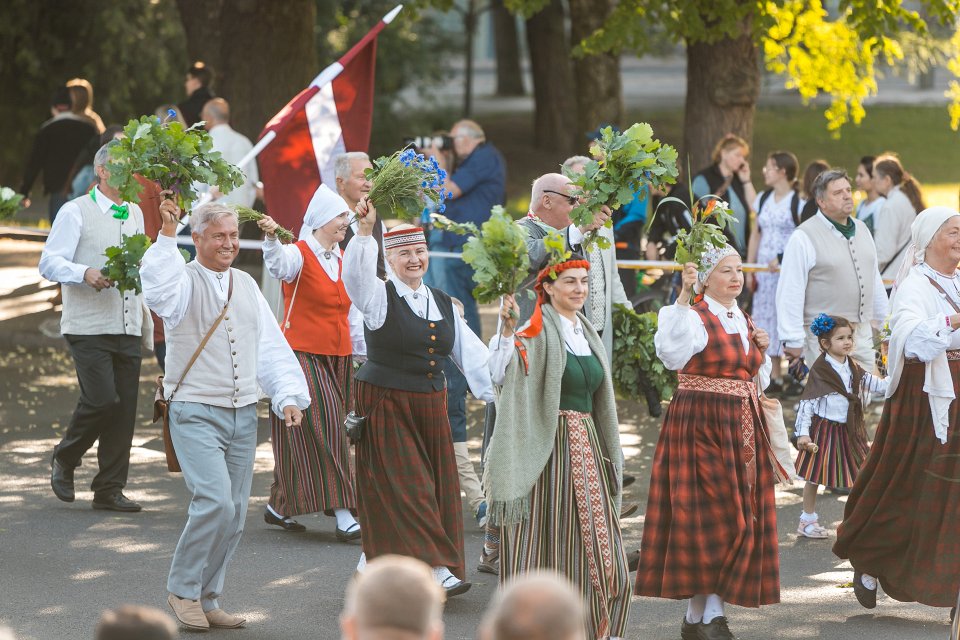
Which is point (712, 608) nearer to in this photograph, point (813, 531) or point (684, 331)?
point (684, 331)

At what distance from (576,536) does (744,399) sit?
1.05 m

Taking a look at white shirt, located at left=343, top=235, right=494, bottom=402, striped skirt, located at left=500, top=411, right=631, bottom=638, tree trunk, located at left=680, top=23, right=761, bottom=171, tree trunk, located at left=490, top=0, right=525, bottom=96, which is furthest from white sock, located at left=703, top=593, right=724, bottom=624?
tree trunk, located at left=490, top=0, right=525, bottom=96

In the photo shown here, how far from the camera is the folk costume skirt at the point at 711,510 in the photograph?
21.6 feet

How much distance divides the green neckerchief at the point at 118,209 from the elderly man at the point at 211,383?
1.93 m

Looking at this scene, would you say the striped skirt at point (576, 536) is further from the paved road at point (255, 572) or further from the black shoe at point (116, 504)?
the black shoe at point (116, 504)

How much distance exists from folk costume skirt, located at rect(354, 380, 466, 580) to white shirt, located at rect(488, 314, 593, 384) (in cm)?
73

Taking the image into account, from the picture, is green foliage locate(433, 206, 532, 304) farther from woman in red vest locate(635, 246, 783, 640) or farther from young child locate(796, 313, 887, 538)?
young child locate(796, 313, 887, 538)

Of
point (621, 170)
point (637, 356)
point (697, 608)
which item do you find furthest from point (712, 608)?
point (637, 356)

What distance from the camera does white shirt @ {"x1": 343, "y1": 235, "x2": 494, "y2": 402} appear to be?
6.74 m

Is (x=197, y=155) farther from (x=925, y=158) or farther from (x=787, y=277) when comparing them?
(x=925, y=158)

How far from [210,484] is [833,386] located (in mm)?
3887

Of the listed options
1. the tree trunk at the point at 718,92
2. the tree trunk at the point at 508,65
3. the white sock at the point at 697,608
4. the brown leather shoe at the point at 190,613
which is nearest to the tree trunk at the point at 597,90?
the tree trunk at the point at 718,92

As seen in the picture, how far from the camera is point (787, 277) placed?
30.9ft

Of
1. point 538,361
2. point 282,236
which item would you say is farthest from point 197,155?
point 538,361
